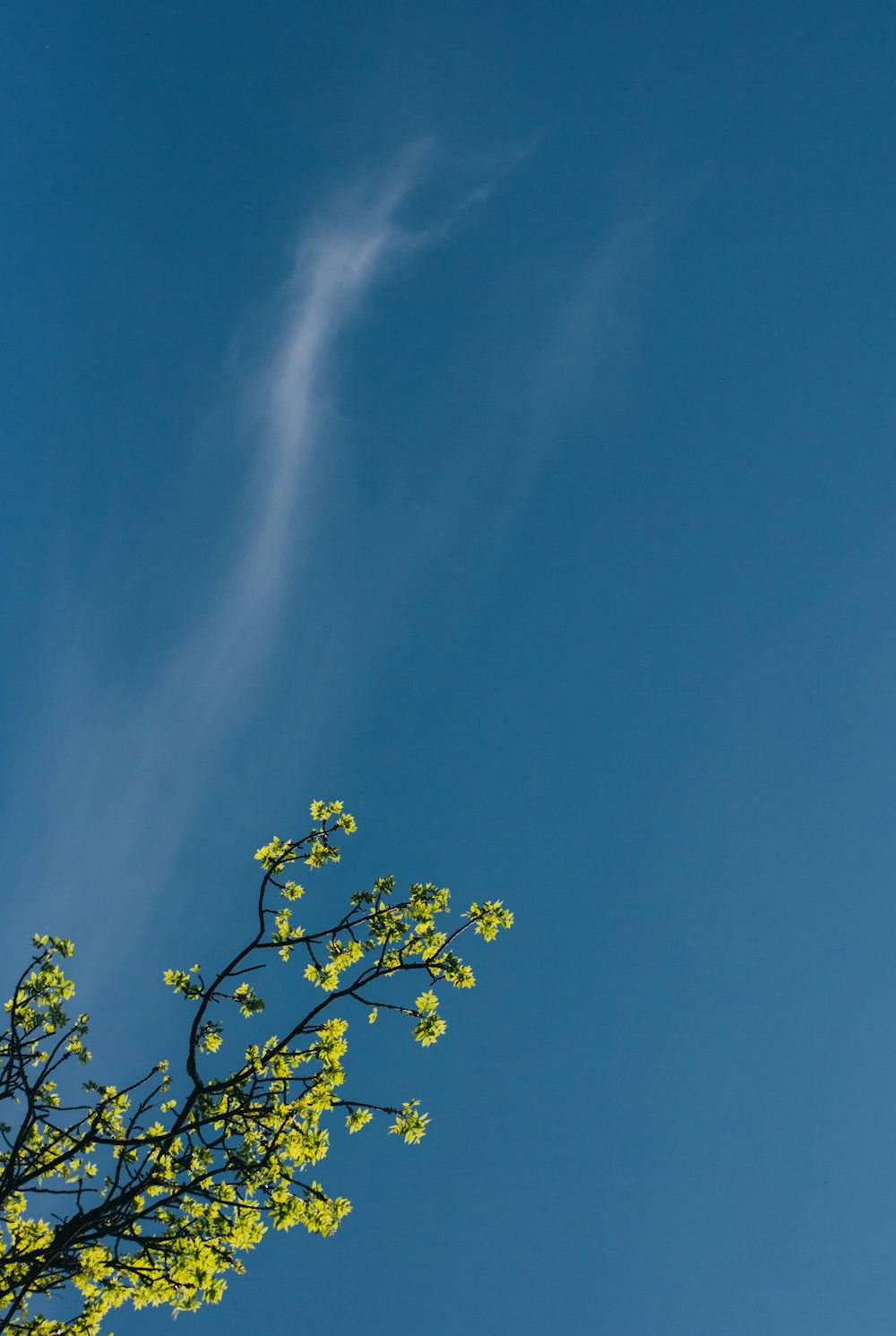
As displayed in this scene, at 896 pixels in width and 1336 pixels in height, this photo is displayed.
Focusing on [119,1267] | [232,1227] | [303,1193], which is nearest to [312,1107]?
[303,1193]

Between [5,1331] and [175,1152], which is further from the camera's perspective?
[5,1331]

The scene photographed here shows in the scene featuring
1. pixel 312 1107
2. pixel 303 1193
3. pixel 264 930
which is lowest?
pixel 303 1193

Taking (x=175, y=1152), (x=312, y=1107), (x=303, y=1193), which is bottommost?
(x=303, y=1193)

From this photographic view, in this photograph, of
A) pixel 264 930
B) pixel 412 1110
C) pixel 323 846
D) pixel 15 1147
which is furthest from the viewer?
pixel 323 846

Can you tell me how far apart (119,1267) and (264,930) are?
15.3ft

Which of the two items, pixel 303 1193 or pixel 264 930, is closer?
pixel 303 1193

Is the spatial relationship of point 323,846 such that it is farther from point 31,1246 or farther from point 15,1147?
point 31,1246

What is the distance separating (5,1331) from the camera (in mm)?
12141

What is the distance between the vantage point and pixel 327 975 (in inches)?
477

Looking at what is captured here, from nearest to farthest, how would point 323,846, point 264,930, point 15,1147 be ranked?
1. point 15,1147
2. point 264,930
3. point 323,846

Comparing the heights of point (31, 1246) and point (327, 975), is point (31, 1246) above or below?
below

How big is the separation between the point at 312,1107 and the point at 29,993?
196 inches

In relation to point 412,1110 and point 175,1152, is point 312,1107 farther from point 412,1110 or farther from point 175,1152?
point 175,1152

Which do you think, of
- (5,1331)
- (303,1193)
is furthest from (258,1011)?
(5,1331)
